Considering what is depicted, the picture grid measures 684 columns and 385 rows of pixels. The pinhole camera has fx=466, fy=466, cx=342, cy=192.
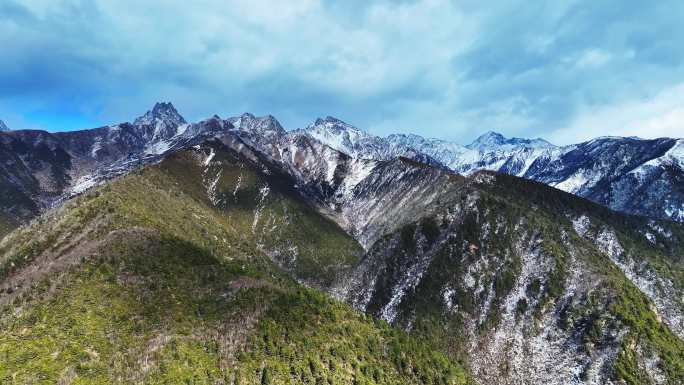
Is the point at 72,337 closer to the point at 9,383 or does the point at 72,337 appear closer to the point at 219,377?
the point at 9,383

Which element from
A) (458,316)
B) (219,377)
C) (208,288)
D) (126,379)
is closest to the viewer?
(126,379)

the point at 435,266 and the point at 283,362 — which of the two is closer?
the point at 283,362

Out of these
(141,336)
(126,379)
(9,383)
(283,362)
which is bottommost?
(9,383)

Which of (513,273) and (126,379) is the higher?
(513,273)

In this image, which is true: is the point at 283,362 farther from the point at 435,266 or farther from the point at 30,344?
the point at 435,266

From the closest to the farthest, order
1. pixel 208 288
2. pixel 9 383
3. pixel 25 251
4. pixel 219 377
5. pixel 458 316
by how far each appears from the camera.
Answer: pixel 9 383
pixel 219 377
pixel 208 288
pixel 25 251
pixel 458 316

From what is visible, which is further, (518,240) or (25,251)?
(518,240)

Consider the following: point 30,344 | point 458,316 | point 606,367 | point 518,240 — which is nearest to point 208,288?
point 30,344

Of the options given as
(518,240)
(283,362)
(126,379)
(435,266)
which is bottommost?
(126,379)

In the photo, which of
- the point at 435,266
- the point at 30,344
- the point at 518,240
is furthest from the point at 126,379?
the point at 518,240
